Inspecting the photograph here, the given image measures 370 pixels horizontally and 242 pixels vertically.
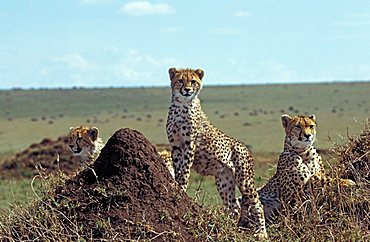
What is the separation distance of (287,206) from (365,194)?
56 centimetres

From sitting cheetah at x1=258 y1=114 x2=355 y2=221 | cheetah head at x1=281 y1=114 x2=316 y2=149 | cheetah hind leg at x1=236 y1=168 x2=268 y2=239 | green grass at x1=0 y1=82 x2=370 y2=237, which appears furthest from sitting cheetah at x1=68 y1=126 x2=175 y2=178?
Answer: green grass at x1=0 y1=82 x2=370 y2=237

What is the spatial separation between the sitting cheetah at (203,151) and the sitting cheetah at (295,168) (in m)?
0.26

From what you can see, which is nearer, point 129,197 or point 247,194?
point 129,197

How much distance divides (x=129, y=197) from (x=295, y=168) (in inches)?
63.7

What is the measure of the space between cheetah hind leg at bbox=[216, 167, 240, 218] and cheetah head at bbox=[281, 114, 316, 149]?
562mm

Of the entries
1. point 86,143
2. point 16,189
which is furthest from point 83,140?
point 16,189

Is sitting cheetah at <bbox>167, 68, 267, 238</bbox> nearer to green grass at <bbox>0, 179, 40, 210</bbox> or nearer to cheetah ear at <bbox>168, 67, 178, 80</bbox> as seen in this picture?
cheetah ear at <bbox>168, 67, 178, 80</bbox>

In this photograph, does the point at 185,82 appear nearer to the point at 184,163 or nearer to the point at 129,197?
the point at 184,163

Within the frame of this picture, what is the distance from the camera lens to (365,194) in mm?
5934

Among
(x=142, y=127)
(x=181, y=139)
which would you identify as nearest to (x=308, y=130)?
(x=181, y=139)

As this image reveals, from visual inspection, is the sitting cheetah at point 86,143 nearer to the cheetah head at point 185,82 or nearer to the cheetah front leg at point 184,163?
the cheetah front leg at point 184,163

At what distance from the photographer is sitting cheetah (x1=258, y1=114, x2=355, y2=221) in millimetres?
6246

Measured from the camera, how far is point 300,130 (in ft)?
20.5

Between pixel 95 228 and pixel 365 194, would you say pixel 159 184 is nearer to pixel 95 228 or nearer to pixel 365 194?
pixel 95 228
